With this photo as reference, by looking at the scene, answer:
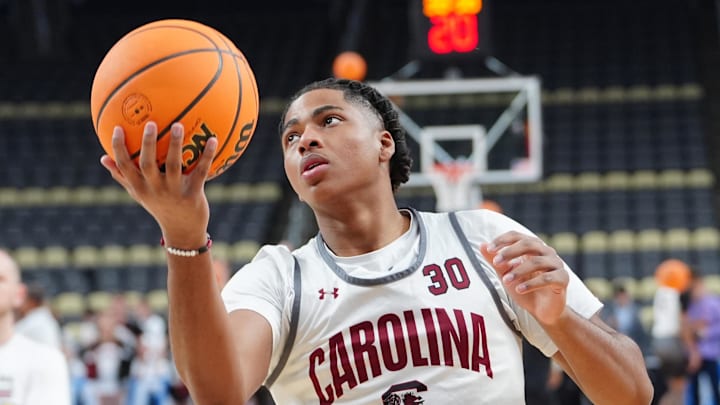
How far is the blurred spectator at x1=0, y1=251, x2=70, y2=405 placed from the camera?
4277mm

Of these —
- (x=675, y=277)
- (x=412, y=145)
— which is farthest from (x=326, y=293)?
(x=412, y=145)

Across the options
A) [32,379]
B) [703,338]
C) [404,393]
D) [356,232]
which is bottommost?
[703,338]

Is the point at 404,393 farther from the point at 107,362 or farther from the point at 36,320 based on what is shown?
the point at 107,362

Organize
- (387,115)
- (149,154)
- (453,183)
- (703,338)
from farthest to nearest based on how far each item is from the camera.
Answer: (453,183) < (703,338) < (387,115) < (149,154)

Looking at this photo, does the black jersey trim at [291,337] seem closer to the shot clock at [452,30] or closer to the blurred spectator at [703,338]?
the shot clock at [452,30]

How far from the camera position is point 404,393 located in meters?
2.43

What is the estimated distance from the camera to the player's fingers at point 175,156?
191cm

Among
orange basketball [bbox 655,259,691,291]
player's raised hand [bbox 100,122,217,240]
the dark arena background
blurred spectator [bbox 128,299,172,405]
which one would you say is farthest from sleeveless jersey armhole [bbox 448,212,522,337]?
the dark arena background

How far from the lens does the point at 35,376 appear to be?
4289 millimetres

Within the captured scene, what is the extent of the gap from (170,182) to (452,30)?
290 inches

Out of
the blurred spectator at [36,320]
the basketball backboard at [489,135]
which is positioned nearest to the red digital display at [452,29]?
the basketball backboard at [489,135]

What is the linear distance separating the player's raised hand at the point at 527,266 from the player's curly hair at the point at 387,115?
0.85 metres

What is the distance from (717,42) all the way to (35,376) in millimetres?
15999

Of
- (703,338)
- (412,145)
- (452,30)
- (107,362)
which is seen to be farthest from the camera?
(412,145)
